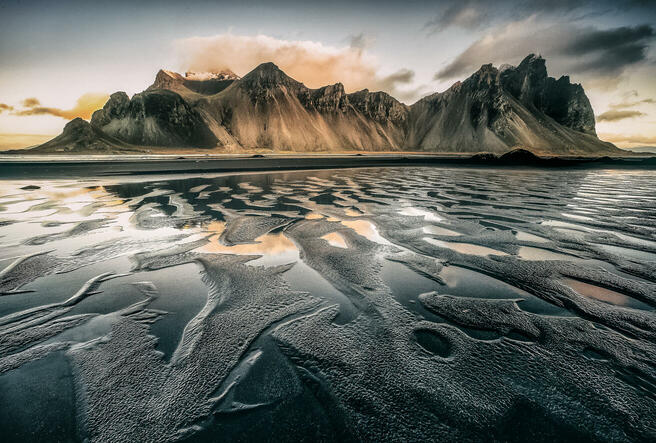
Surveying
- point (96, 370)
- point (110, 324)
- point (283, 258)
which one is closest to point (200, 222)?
point (283, 258)

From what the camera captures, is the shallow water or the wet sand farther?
the wet sand

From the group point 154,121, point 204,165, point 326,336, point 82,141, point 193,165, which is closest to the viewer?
point 326,336

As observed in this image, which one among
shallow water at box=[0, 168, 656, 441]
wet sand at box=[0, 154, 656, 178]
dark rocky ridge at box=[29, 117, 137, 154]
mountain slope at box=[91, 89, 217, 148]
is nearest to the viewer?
shallow water at box=[0, 168, 656, 441]

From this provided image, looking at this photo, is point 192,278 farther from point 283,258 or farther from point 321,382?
point 321,382

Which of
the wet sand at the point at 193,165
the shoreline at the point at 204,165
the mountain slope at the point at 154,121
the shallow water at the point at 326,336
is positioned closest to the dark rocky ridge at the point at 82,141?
the mountain slope at the point at 154,121

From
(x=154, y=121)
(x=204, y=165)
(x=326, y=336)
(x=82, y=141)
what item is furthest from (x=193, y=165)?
(x=82, y=141)

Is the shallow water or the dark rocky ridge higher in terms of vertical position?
the dark rocky ridge

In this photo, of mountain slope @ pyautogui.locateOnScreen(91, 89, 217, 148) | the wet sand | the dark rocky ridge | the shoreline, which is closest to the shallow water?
the wet sand

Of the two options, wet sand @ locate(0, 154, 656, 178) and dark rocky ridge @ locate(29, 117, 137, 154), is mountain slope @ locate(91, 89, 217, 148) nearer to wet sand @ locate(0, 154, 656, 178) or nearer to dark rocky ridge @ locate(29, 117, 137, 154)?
dark rocky ridge @ locate(29, 117, 137, 154)

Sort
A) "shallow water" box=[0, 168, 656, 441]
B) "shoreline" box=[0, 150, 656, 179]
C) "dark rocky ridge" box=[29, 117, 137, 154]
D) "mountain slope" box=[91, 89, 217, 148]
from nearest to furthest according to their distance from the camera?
"shallow water" box=[0, 168, 656, 441], "shoreline" box=[0, 150, 656, 179], "dark rocky ridge" box=[29, 117, 137, 154], "mountain slope" box=[91, 89, 217, 148]

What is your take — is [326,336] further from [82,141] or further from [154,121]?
[154,121]
